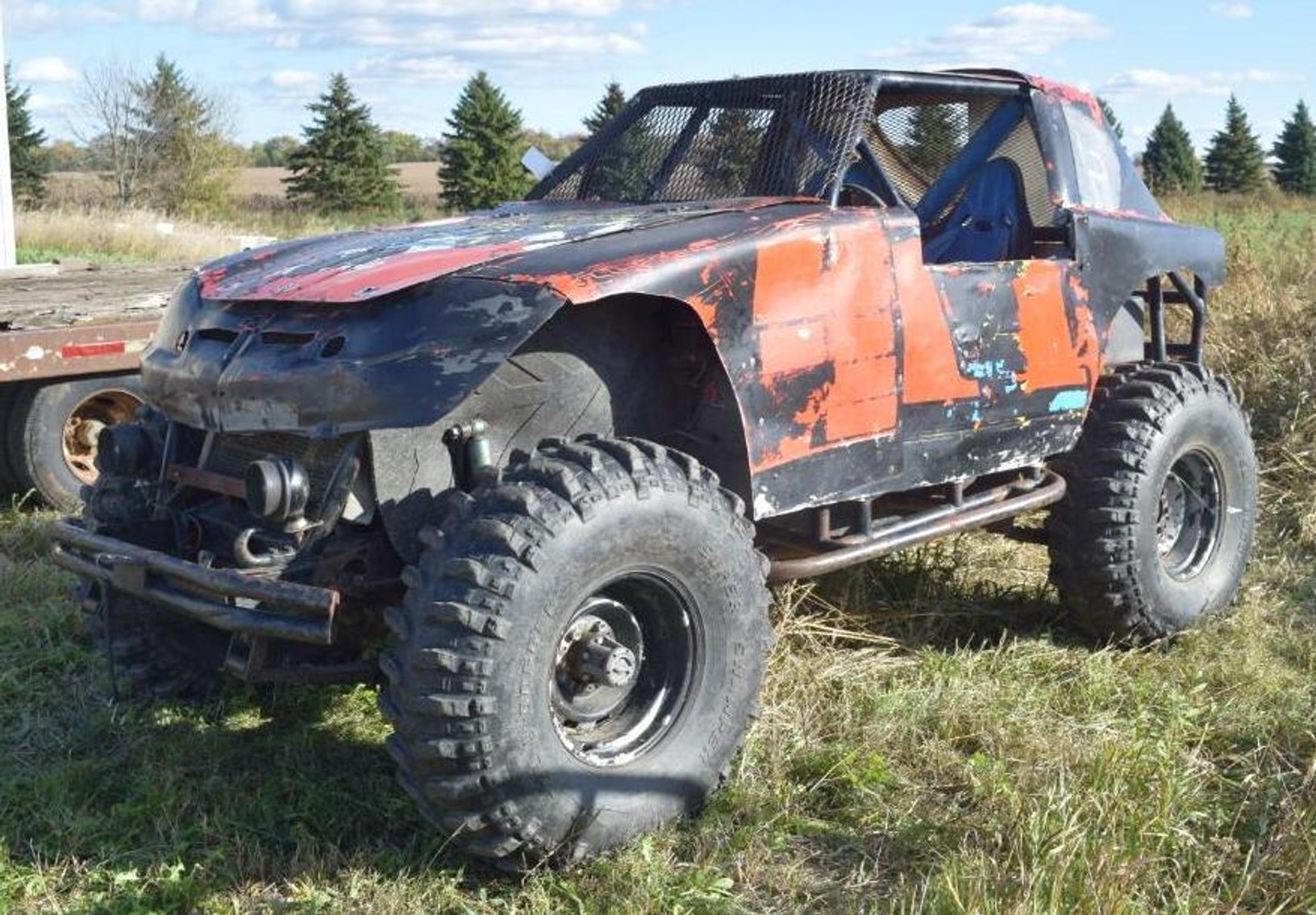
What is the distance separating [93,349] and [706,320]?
13.0 feet

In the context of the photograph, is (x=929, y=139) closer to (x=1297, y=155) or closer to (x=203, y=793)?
(x=203, y=793)

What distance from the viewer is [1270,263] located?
1048cm

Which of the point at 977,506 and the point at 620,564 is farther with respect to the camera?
the point at 977,506

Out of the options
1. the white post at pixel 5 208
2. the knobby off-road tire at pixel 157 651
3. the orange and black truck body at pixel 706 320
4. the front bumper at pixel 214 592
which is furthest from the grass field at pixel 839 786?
the white post at pixel 5 208

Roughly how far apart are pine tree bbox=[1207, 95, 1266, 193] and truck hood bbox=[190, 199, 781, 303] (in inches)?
1881

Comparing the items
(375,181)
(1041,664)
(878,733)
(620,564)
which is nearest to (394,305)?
(620,564)

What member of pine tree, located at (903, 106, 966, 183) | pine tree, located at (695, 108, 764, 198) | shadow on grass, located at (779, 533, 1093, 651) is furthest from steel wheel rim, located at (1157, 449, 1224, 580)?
pine tree, located at (695, 108, 764, 198)

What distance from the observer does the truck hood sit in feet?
11.6

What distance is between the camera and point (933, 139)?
553cm

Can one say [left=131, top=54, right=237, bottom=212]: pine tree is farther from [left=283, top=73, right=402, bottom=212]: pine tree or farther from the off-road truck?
the off-road truck

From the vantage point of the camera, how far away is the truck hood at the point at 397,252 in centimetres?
354

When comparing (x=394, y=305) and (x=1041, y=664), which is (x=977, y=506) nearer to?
(x=1041, y=664)

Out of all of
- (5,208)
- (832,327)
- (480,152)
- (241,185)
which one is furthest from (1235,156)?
(832,327)

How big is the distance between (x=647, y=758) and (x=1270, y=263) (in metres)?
8.52
